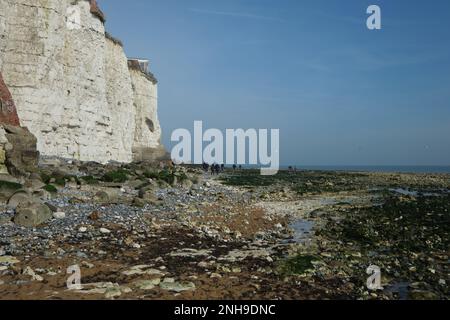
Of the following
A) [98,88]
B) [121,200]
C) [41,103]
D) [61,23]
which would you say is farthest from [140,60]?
[121,200]

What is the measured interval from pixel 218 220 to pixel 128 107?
29821mm

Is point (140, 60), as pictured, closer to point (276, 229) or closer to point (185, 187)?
point (185, 187)

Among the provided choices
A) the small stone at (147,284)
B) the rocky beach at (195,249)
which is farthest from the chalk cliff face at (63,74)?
the small stone at (147,284)

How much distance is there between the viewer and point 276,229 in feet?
47.5

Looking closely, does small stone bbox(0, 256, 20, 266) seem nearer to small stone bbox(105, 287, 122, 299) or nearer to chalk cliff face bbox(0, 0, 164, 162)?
small stone bbox(105, 287, 122, 299)

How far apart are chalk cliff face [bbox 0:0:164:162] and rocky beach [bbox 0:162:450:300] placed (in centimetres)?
1053

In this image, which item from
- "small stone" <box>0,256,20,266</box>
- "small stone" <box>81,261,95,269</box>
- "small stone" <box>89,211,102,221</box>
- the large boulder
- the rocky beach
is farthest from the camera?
"small stone" <box>89,211,102,221</box>

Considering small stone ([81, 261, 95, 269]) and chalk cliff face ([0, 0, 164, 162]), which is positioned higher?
chalk cliff face ([0, 0, 164, 162])

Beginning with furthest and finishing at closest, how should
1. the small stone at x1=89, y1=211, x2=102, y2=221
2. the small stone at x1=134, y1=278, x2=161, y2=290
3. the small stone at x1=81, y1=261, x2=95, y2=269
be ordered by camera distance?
1. the small stone at x1=89, y1=211, x2=102, y2=221
2. the small stone at x1=81, y1=261, x2=95, y2=269
3. the small stone at x1=134, y1=278, x2=161, y2=290

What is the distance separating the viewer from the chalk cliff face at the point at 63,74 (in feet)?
85.6

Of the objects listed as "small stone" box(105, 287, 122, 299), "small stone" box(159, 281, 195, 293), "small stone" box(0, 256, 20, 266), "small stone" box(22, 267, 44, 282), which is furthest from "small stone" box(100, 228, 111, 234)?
"small stone" box(105, 287, 122, 299)

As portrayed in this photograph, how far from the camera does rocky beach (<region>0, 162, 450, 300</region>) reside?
7602 mm

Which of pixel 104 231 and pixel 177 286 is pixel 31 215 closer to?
pixel 104 231

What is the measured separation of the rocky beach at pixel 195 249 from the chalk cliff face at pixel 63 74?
10526mm
